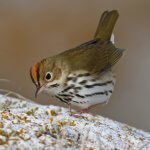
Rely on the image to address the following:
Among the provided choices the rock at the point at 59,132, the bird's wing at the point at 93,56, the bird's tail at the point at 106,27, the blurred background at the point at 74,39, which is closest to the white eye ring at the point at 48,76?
the bird's wing at the point at 93,56

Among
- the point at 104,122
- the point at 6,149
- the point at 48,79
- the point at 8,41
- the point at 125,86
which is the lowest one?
the point at 6,149

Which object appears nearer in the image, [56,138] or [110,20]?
[56,138]

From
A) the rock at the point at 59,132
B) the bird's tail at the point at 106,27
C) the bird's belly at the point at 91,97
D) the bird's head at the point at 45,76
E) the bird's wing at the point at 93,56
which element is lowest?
the rock at the point at 59,132

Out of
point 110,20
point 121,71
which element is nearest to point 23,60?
point 121,71

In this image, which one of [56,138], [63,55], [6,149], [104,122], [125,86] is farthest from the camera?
[125,86]

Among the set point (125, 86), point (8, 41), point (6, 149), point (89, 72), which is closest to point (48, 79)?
point (89, 72)

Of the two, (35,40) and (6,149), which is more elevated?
(35,40)

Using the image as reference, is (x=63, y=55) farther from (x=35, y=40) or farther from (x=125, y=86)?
(x=35, y=40)

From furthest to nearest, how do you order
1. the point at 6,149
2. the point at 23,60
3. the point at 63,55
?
the point at 23,60
the point at 63,55
the point at 6,149

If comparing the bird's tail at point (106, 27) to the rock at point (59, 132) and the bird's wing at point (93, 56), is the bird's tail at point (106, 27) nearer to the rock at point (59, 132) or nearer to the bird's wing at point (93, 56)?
the bird's wing at point (93, 56)
